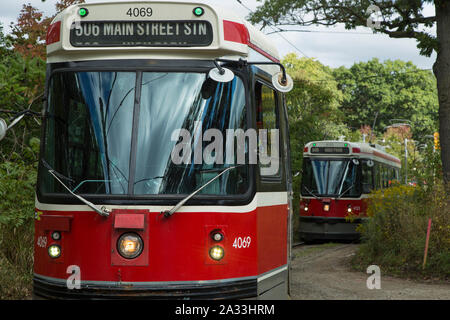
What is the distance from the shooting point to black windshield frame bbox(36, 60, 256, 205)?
6.81 metres

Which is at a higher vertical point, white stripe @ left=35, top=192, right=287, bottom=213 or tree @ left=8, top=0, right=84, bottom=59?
tree @ left=8, top=0, right=84, bottom=59

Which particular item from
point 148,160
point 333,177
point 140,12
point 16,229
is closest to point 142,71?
point 140,12

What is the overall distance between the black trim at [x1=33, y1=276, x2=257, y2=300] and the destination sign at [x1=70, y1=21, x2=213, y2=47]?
90.5 inches

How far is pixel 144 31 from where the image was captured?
7184 millimetres

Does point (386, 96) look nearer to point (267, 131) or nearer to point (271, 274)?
point (267, 131)

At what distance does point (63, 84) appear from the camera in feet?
Result: 23.8

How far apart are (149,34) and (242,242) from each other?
2.20 m

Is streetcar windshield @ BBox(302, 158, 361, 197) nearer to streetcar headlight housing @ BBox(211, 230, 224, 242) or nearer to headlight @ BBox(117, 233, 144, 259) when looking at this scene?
streetcar headlight housing @ BBox(211, 230, 224, 242)

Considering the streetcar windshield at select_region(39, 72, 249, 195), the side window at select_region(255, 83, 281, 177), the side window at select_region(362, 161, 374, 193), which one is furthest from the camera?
the side window at select_region(362, 161, 374, 193)

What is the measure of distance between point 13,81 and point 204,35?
13.9ft

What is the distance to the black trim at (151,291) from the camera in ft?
22.1

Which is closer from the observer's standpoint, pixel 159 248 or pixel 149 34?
pixel 159 248

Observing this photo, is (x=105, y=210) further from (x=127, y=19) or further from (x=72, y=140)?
(x=127, y=19)

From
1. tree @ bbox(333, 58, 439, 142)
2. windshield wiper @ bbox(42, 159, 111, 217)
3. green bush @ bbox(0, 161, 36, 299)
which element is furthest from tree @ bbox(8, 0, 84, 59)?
tree @ bbox(333, 58, 439, 142)
